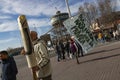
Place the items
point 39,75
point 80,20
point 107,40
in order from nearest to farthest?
point 39,75, point 80,20, point 107,40

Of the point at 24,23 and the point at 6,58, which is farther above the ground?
the point at 24,23

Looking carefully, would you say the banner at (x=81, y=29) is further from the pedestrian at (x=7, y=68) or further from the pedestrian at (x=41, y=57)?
the pedestrian at (x=41, y=57)

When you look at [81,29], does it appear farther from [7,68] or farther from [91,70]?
[7,68]

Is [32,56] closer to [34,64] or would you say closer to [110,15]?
[34,64]

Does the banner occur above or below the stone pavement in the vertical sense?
above

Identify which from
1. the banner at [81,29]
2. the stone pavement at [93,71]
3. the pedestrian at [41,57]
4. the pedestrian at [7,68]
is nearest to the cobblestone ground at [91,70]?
the stone pavement at [93,71]

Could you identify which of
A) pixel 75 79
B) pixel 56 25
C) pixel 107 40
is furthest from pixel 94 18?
Result: pixel 75 79

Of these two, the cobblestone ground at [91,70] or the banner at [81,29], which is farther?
the cobblestone ground at [91,70]

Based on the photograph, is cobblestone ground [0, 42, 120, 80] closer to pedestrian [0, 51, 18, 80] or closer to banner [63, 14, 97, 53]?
banner [63, 14, 97, 53]

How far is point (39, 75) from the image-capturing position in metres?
6.29

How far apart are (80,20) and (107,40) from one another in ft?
122

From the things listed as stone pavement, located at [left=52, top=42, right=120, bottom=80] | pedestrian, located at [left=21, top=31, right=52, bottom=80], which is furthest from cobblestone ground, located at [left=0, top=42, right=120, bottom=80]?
pedestrian, located at [left=21, top=31, right=52, bottom=80]

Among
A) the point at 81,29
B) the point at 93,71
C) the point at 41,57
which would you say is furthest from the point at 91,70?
the point at 41,57

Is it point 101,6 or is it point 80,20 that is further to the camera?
point 101,6
